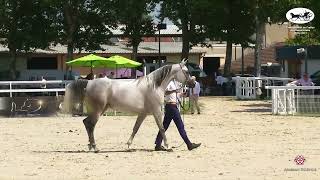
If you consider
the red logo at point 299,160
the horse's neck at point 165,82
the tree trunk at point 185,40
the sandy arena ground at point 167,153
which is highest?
the tree trunk at point 185,40

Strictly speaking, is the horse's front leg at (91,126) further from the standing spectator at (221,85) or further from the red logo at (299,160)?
the standing spectator at (221,85)

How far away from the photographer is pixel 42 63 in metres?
77.6

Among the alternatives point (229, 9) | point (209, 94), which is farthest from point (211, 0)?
point (209, 94)

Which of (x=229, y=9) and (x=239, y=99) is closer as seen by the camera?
(x=239, y=99)

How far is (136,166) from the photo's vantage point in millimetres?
13734

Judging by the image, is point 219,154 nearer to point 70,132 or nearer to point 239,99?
point 70,132

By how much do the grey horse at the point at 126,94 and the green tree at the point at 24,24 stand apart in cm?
4056

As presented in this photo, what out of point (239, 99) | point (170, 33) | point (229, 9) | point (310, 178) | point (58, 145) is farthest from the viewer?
point (170, 33)

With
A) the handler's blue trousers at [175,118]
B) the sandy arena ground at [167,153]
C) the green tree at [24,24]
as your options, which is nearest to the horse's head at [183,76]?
the handler's blue trousers at [175,118]

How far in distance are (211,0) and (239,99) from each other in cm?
1329

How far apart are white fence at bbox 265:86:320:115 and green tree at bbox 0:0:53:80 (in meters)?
30.7

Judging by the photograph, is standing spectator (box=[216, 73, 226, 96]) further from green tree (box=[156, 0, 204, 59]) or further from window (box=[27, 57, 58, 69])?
window (box=[27, 57, 58, 69])

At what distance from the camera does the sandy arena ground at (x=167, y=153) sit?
12.8 metres

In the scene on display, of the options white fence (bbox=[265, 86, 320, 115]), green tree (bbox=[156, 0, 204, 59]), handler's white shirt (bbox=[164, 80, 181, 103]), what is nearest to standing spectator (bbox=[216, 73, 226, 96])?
green tree (bbox=[156, 0, 204, 59])
